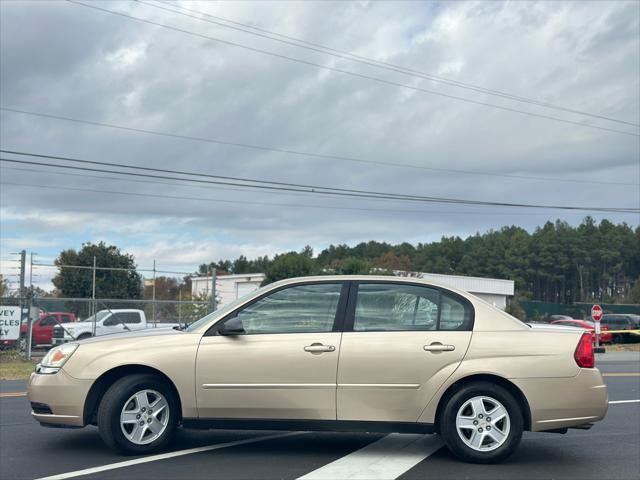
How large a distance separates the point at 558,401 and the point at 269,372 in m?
2.40

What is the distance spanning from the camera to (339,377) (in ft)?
21.2

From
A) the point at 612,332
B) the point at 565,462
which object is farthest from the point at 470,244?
the point at 565,462

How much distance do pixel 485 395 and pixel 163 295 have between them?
77772 mm

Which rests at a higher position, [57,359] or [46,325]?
[46,325]

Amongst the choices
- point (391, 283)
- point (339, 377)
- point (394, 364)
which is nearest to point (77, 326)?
point (391, 283)

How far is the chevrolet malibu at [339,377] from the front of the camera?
254 inches

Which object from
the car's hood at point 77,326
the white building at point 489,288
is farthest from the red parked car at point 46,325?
the white building at point 489,288

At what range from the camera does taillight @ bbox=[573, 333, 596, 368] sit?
659cm

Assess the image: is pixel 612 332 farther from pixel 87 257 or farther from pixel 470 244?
pixel 470 244

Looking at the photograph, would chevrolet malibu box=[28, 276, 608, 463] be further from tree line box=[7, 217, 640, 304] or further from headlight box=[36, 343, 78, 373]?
tree line box=[7, 217, 640, 304]

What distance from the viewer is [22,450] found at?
6.97 m

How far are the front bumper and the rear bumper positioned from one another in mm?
3592

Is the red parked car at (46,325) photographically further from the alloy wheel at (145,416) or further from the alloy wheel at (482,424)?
the alloy wheel at (482,424)

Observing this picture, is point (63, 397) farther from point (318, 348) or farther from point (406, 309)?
point (406, 309)
